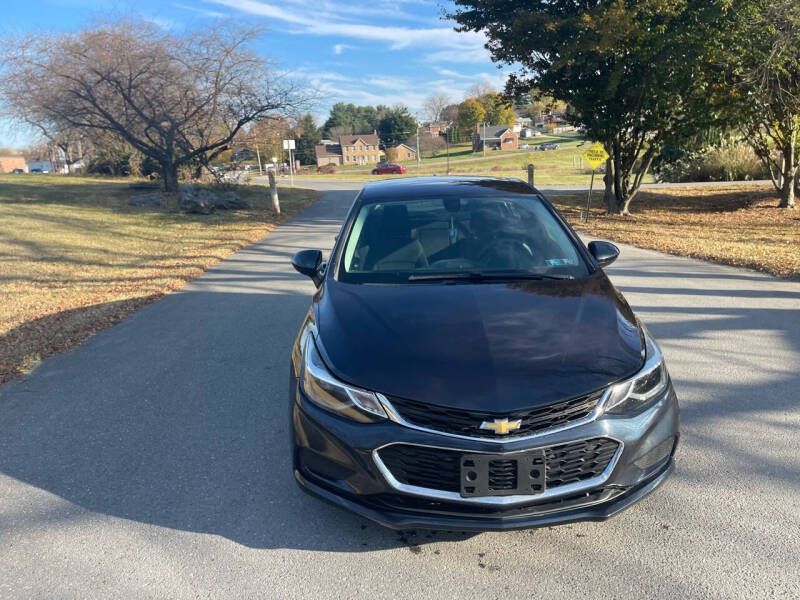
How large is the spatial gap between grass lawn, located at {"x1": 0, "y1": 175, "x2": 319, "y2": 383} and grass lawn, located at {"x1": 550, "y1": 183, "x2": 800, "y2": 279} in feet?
29.4

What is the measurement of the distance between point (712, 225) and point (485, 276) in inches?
572

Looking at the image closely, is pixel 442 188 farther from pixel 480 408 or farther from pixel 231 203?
pixel 231 203

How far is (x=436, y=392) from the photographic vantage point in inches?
98.7

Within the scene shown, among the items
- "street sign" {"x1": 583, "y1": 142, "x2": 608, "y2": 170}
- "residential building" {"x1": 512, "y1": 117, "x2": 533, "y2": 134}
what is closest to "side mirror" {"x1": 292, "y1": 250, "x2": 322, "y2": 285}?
"street sign" {"x1": 583, "y1": 142, "x2": 608, "y2": 170}

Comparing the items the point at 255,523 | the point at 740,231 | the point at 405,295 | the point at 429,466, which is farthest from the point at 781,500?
the point at 740,231

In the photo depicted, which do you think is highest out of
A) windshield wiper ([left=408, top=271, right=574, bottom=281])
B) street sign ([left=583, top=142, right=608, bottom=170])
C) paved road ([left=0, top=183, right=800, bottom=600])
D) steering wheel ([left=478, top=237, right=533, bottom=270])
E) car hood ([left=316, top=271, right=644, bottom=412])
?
street sign ([left=583, top=142, right=608, bottom=170])

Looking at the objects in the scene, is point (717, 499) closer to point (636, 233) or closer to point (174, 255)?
point (174, 255)

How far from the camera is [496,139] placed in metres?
96.6

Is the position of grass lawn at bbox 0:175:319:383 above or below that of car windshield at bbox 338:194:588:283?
below

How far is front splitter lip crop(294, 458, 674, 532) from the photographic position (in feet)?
8.01

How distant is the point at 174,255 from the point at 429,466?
35.3ft

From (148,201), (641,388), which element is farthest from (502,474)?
(148,201)

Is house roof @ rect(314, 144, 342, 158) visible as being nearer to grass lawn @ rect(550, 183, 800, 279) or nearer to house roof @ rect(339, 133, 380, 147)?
house roof @ rect(339, 133, 380, 147)

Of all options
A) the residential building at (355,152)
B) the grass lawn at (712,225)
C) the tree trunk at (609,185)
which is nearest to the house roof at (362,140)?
the residential building at (355,152)
